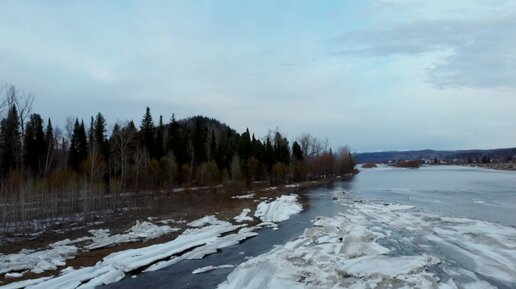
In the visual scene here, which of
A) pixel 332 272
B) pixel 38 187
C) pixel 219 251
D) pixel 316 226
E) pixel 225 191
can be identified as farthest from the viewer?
pixel 225 191

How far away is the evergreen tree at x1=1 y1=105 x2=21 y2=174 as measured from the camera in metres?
51.7

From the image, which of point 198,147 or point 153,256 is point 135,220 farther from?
point 198,147

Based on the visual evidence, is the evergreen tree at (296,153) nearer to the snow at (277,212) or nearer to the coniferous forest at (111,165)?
the coniferous forest at (111,165)

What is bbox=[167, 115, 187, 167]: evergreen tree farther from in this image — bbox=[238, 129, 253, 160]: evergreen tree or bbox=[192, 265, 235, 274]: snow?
bbox=[192, 265, 235, 274]: snow

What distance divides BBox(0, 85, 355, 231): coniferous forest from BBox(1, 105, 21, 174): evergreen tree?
0.12 metres

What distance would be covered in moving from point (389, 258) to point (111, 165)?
47823 millimetres

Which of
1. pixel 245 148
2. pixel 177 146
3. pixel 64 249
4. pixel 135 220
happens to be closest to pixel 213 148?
pixel 245 148

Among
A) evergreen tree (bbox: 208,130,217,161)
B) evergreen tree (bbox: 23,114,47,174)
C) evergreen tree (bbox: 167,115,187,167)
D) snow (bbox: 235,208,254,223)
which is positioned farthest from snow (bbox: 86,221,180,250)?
evergreen tree (bbox: 208,130,217,161)

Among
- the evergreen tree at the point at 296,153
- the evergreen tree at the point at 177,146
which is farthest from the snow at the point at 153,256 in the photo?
the evergreen tree at the point at 296,153

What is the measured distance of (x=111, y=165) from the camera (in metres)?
57.2

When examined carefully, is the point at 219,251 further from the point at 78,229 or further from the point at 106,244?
the point at 78,229

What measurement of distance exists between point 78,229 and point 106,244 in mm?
4663

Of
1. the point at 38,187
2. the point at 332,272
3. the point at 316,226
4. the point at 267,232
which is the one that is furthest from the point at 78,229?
the point at 332,272

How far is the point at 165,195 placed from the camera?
1738 inches
